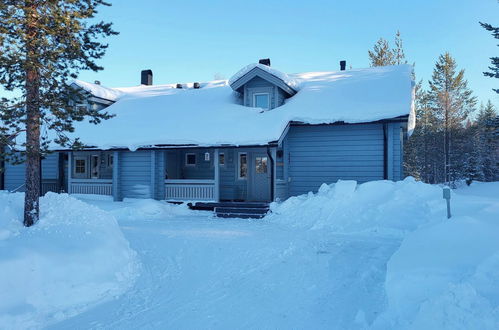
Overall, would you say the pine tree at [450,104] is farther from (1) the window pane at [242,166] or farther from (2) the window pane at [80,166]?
(2) the window pane at [80,166]

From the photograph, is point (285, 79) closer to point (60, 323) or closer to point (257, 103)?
point (257, 103)

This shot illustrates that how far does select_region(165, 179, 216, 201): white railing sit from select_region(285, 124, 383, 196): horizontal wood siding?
12.5 feet

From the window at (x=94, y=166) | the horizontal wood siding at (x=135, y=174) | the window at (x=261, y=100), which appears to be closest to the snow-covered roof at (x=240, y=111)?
the window at (x=261, y=100)

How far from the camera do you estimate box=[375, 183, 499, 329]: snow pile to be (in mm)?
3461

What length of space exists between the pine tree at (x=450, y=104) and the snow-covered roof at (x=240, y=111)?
70.1 ft

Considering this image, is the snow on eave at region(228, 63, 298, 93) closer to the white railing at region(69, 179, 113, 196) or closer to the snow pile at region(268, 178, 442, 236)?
the snow pile at region(268, 178, 442, 236)

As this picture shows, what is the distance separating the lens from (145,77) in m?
26.0

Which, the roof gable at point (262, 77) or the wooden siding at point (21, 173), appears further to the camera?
the wooden siding at point (21, 173)

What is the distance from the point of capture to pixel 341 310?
4.69 m

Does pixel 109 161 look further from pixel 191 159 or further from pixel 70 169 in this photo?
pixel 191 159

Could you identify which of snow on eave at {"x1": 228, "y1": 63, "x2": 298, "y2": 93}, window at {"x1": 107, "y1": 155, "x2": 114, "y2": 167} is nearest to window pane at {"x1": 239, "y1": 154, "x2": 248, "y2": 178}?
snow on eave at {"x1": 228, "y1": 63, "x2": 298, "y2": 93}

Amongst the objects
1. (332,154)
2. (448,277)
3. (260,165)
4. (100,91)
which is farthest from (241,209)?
(100,91)

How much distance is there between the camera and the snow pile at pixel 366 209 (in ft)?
33.7

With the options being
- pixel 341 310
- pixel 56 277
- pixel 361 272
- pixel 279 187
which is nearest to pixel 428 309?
pixel 341 310
